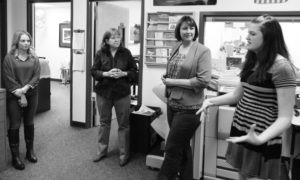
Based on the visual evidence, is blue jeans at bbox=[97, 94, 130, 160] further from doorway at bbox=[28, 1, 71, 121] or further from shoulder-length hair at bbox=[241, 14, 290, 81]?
doorway at bbox=[28, 1, 71, 121]

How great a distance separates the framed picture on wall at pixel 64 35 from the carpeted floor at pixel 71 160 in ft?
14.1

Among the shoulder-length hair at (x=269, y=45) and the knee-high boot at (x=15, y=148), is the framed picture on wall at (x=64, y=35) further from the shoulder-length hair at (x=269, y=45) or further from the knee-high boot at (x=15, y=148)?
the shoulder-length hair at (x=269, y=45)

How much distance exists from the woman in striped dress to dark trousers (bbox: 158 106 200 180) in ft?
2.54

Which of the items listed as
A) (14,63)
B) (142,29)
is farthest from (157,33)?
(14,63)

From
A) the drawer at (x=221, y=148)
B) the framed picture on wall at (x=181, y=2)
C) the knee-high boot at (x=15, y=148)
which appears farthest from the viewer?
the framed picture on wall at (x=181, y=2)

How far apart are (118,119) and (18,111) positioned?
95 centimetres

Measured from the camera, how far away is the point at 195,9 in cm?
331

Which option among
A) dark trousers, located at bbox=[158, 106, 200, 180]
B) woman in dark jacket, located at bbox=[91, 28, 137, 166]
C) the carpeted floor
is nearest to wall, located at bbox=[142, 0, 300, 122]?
woman in dark jacket, located at bbox=[91, 28, 137, 166]

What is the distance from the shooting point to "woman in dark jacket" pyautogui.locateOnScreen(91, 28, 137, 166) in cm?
295

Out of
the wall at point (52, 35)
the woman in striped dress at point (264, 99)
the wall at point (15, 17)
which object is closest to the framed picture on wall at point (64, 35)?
the wall at point (52, 35)

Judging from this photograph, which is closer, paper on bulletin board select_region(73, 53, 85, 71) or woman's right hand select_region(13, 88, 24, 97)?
woman's right hand select_region(13, 88, 24, 97)

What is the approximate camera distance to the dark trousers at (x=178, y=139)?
2240mm

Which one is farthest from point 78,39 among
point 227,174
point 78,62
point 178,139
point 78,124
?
point 227,174

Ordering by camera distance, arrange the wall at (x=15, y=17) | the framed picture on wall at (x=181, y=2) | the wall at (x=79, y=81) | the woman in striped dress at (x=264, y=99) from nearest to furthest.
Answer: the woman in striped dress at (x=264, y=99)
the framed picture on wall at (x=181, y=2)
the wall at (x=79, y=81)
the wall at (x=15, y=17)
